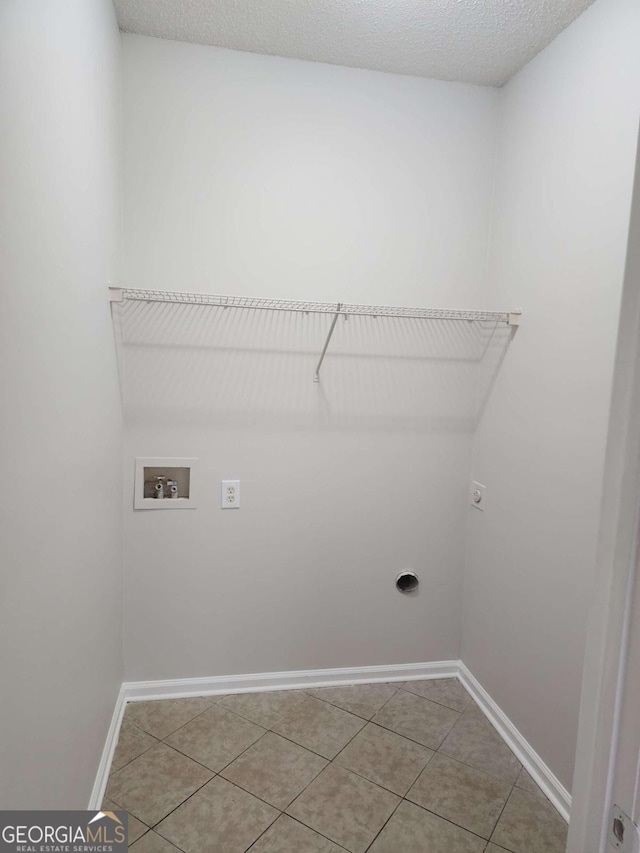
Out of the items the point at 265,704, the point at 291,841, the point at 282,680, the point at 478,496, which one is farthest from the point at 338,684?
the point at 478,496

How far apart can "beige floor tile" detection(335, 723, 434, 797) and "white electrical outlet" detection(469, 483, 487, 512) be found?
103 centimetres

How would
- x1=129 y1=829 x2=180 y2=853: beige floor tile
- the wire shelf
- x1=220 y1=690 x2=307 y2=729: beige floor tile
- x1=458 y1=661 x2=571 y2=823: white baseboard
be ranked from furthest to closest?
x1=220 y1=690 x2=307 y2=729: beige floor tile, the wire shelf, x1=458 y1=661 x2=571 y2=823: white baseboard, x1=129 y1=829 x2=180 y2=853: beige floor tile

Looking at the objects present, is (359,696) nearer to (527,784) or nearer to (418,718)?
(418,718)

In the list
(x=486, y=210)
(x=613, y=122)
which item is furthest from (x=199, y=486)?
(x=613, y=122)

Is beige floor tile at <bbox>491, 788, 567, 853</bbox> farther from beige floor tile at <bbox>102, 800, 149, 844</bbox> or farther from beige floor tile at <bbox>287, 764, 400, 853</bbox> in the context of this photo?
beige floor tile at <bbox>102, 800, 149, 844</bbox>

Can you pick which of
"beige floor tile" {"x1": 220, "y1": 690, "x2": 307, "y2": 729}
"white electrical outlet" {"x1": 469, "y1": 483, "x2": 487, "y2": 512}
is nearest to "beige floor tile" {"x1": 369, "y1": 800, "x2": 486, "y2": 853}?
"beige floor tile" {"x1": 220, "y1": 690, "x2": 307, "y2": 729}

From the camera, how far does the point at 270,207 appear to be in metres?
2.18

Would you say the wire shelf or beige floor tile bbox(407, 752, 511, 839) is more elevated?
the wire shelf

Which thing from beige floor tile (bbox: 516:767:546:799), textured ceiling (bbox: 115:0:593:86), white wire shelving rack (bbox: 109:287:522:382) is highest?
textured ceiling (bbox: 115:0:593:86)

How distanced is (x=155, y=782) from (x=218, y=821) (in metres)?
0.29

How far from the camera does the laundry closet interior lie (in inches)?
67.7

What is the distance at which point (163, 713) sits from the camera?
2178 millimetres

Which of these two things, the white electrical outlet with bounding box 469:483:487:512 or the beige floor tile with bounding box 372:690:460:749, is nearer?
the beige floor tile with bounding box 372:690:460:749

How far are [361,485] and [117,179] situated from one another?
1615 millimetres
